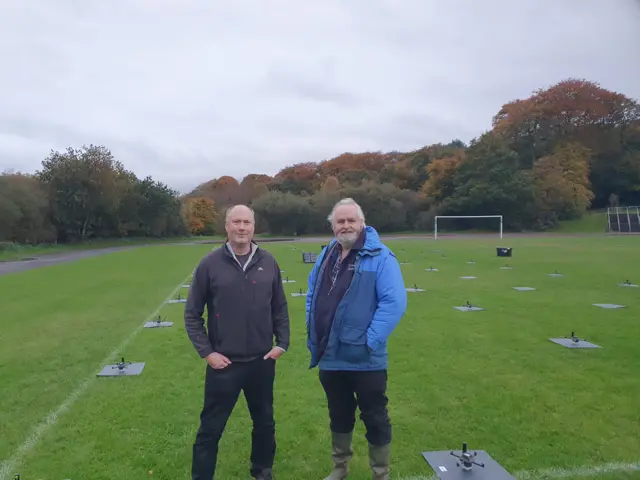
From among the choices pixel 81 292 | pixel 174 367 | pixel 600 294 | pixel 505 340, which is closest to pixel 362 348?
pixel 174 367

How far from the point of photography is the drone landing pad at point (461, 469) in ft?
10.6

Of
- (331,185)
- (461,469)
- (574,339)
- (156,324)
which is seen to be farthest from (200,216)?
(461,469)

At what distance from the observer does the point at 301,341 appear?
23.7ft

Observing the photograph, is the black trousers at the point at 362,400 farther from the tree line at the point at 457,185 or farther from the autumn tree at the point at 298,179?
the autumn tree at the point at 298,179

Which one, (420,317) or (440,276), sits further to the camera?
(440,276)

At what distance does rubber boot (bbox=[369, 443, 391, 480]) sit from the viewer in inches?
123

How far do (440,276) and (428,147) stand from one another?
196 feet

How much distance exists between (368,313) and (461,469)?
4.25 ft

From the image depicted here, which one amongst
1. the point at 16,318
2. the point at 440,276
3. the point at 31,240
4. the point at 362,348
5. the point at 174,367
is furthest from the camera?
the point at 31,240

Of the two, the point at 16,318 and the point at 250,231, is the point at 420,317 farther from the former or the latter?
the point at 16,318

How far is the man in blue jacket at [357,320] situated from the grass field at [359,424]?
57 cm

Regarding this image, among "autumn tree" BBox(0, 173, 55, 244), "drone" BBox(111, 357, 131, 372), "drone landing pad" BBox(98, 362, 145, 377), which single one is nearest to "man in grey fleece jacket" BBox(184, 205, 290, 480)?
"drone landing pad" BBox(98, 362, 145, 377)

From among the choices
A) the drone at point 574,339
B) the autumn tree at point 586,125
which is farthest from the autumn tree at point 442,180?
the drone at point 574,339

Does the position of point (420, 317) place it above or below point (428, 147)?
below
